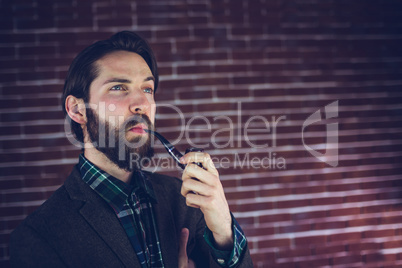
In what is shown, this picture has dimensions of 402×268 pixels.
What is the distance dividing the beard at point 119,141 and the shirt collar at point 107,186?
0.09 metres

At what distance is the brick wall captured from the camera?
5.13 feet

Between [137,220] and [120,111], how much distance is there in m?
0.57

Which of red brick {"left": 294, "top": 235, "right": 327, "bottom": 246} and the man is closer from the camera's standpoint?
the man

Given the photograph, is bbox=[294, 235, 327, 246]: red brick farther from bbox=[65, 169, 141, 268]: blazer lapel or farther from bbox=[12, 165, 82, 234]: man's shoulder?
bbox=[12, 165, 82, 234]: man's shoulder

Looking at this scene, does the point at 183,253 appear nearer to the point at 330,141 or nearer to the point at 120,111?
A: the point at 120,111

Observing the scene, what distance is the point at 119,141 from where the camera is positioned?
1129 millimetres

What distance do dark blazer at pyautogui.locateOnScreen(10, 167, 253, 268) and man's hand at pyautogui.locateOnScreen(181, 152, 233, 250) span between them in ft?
0.76

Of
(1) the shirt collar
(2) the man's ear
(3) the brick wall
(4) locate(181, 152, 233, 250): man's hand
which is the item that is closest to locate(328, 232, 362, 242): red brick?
(3) the brick wall

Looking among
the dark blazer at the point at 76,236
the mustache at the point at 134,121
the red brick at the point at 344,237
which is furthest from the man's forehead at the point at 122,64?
the red brick at the point at 344,237

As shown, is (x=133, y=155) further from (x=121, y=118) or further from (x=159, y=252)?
(x=159, y=252)

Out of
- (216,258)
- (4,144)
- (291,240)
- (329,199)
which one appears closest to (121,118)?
(216,258)

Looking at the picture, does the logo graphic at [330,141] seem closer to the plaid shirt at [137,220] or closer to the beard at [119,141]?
the plaid shirt at [137,220]

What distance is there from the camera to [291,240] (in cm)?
172

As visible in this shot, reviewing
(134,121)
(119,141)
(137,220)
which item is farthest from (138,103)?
(137,220)
